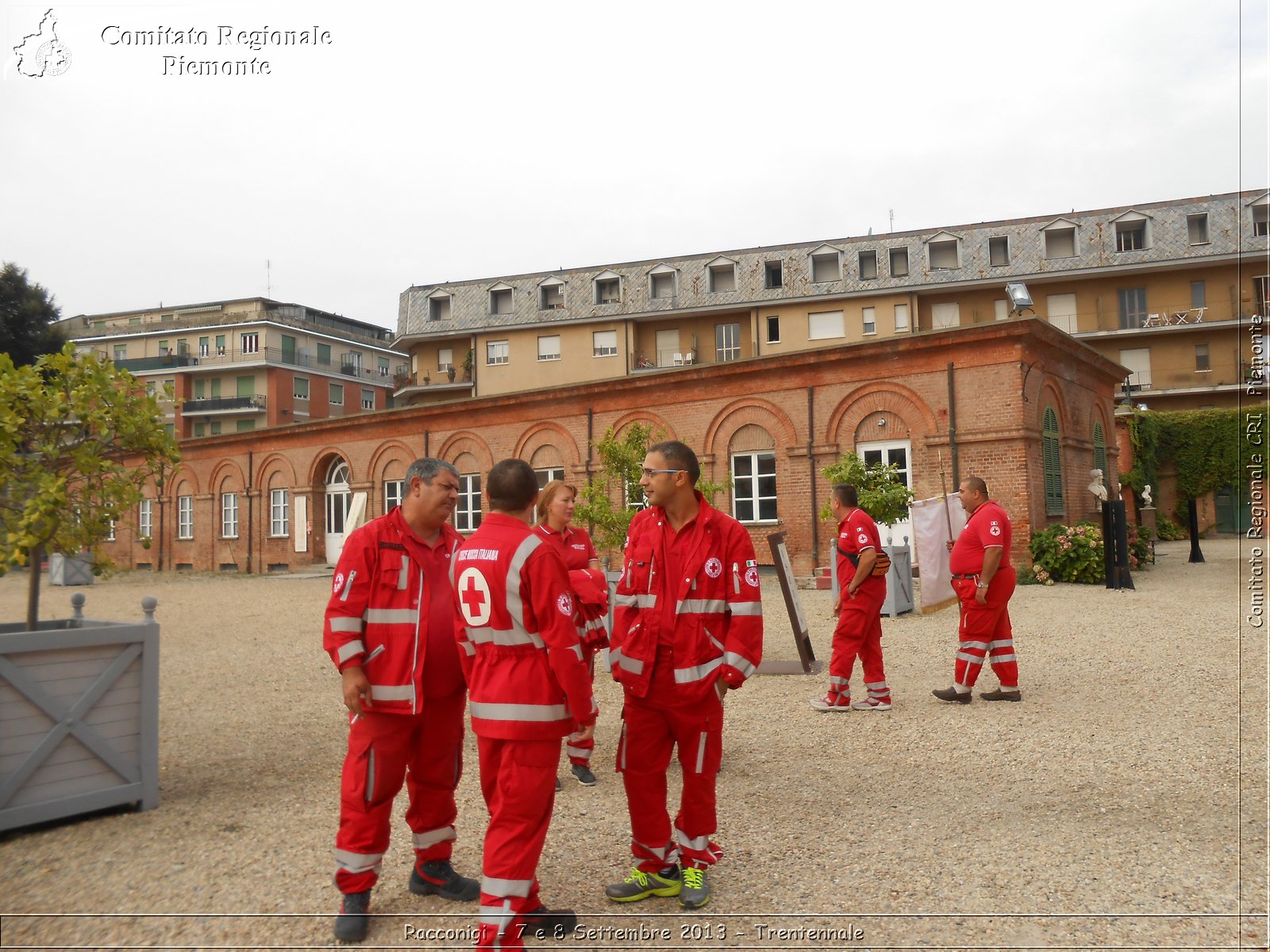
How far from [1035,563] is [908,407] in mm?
4204

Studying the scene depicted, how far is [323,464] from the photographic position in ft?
101

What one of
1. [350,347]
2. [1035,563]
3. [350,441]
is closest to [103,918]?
[1035,563]

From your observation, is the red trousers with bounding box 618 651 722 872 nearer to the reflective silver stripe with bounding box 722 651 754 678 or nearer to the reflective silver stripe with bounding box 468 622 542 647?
the reflective silver stripe with bounding box 722 651 754 678

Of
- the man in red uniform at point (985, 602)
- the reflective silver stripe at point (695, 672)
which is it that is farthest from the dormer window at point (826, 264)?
the reflective silver stripe at point (695, 672)

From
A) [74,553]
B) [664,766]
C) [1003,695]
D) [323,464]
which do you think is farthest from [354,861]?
[323,464]

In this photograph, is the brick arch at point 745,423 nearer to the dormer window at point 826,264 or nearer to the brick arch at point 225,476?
the brick arch at point 225,476

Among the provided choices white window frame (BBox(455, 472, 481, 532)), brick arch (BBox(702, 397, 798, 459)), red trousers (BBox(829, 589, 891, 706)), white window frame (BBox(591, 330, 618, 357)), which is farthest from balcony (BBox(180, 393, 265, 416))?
red trousers (BBox(829, 589, 891, 706))

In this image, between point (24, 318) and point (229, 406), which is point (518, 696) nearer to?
point (24, 318)

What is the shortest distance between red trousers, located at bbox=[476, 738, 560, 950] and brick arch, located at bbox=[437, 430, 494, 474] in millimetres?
22813

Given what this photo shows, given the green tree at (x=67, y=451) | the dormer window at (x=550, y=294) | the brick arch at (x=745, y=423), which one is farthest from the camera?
the dormer window at (x=550, y=294)

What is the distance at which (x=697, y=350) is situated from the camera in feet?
145

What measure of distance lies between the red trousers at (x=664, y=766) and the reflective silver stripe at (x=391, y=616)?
3.45 ft

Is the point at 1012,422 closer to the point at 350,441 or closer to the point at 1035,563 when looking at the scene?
the point at 1035,563

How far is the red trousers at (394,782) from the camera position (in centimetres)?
363
